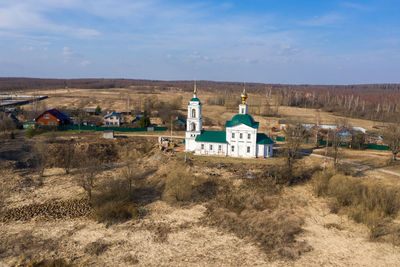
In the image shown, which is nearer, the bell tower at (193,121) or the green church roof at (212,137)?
the green church roof at (212,137)

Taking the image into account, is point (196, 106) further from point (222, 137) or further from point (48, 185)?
point (48, 185)

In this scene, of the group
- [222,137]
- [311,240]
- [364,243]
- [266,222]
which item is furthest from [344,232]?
[222,137]

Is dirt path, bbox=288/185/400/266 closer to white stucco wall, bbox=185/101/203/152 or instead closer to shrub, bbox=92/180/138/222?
shrub, bbox=92/180/138/222

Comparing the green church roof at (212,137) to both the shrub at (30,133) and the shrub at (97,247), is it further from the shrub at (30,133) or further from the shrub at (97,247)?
the shrub at (30,133)

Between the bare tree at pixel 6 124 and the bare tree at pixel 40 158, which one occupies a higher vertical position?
the bare tree at pixel 6 124

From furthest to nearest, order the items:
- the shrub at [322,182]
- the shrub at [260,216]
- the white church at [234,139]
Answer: the white church at [234,139]
the shrub at [322,182]
the shrub at [260,216]

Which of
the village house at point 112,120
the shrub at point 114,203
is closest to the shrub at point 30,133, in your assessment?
the village house at point 112,120
